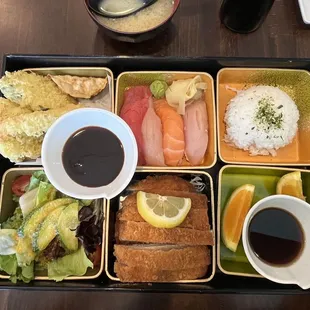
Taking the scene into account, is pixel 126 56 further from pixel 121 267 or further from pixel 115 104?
pixel 121 267

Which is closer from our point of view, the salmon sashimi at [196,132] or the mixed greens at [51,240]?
the mixed greens at [51,240]

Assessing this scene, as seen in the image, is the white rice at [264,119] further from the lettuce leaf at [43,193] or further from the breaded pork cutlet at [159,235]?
the lettuce leaf at [43,193]

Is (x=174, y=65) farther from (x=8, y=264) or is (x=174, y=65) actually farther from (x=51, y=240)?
(x=8, y=264)

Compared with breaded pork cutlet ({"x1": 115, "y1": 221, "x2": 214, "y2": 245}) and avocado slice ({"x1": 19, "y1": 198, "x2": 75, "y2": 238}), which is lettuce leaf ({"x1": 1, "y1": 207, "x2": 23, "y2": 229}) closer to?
avocado slice ({"x1": 19, "y1": 198, "x2": 75, "y2": 238})

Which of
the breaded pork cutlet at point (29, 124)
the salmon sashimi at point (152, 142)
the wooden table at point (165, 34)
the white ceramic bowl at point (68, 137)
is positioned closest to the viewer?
the white ceramic bowl at point (68, 137)

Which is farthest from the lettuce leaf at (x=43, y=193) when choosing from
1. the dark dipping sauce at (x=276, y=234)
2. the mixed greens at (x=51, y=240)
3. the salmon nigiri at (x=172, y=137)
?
the dark dipping sauce at (x=276, y=234)

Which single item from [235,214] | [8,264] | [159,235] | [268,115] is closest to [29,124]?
[8,264]

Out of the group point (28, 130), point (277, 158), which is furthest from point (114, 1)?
point (277, 158)
